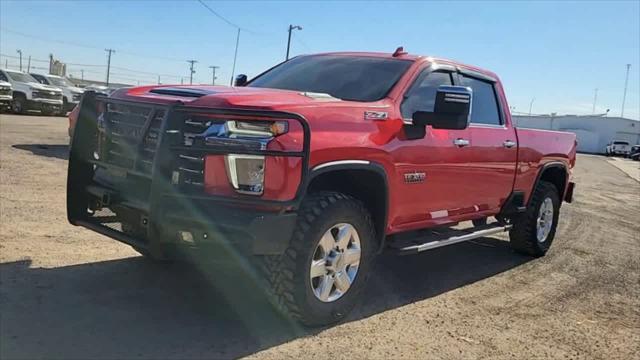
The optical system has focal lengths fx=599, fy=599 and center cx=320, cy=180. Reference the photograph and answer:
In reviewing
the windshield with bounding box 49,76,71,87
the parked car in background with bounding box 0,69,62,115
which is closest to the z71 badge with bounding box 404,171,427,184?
the parked car in background with bounding box 0,69,62,115

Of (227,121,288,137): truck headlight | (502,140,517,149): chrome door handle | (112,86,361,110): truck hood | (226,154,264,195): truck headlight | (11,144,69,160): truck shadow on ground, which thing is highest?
(112,86,361,110): truck hood

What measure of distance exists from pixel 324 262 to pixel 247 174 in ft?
3.16

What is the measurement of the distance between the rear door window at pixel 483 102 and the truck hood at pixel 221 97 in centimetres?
212

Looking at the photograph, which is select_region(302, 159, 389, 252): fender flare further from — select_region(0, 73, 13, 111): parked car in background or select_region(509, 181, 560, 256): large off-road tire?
select_region(0, 73, 13, 111): parked car in background

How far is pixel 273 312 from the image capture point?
15.1 ft

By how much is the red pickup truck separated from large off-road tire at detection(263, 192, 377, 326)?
0.01 m

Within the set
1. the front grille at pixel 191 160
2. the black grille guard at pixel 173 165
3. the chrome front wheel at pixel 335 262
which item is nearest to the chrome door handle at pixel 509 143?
the chrome front wheel at pixel 335 262

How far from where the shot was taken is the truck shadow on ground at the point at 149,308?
3758mm

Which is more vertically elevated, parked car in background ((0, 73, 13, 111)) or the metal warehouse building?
the metal warehouse building

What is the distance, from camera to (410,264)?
6535 mm

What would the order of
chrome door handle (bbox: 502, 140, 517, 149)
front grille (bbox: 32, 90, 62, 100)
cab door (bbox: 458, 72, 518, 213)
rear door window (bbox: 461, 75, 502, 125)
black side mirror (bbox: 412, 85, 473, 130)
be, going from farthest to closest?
front grille (bbox: 32, 90, 62, 100)
chrome door handle (bbox: 502, 140, 517, 149)
rear door window (bbox: 461, 75, 502, 125)
cab door (bbox: 458, 72, 518, 213)
black side mirror (bbox: 412, 85, 473, 130)

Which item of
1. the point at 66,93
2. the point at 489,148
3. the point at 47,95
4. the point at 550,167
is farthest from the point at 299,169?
the point at 66,93

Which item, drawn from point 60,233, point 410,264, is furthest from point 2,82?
point 410,264

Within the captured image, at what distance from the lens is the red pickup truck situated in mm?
3783
